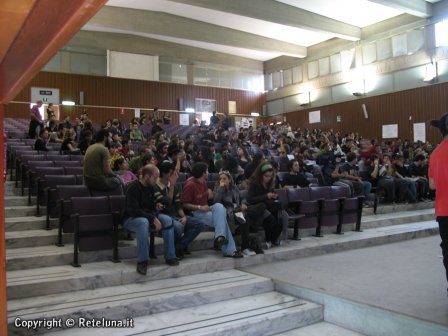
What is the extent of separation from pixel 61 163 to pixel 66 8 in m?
5.85

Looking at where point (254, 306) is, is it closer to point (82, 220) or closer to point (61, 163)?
point (82, 220)

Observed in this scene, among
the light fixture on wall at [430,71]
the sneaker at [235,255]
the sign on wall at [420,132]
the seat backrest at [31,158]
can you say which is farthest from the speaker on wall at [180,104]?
the sneaker at [235,255]

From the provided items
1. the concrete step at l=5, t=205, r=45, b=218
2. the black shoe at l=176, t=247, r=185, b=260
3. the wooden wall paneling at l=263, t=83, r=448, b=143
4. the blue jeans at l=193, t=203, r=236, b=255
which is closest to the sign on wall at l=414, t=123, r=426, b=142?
the wooden wall paneling at l=263, t=83, r=448, b=143

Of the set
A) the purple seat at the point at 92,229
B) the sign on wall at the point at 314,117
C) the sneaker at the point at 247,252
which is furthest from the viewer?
the sign on wall at the point at 314,117

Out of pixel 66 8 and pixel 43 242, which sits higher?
pixel 66 8

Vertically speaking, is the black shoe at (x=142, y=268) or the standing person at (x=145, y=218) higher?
the standing person at (x=145, y=218)

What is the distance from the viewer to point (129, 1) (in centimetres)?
1512

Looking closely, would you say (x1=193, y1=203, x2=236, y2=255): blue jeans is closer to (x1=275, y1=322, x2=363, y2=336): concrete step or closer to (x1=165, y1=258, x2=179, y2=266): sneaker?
(x1=165, y1=258, x2=179, y2=266): sneaker

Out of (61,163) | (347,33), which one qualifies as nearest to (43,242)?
(61,163)

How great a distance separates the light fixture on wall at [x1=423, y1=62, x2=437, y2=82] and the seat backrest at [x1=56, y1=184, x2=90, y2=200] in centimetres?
1417

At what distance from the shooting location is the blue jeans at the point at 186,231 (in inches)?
169

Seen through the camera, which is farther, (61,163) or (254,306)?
(61,163)

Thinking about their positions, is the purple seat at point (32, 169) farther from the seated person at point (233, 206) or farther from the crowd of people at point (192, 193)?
the seated person at point (233, 206)

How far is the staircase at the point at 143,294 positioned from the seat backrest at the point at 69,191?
1.42ft
